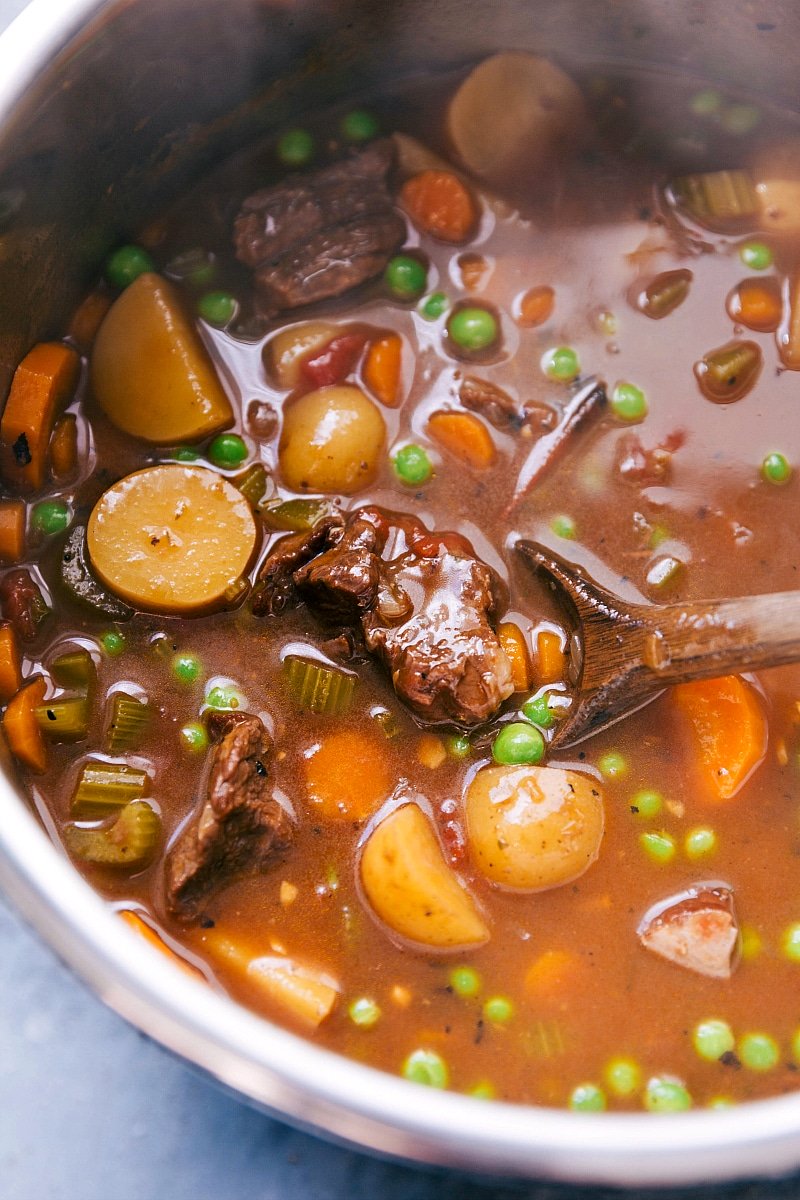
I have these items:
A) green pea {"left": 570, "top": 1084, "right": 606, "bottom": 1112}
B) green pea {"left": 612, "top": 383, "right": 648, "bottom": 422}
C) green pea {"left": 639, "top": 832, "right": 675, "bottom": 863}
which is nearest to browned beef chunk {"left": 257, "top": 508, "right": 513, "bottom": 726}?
green pea {"left": 639, "top": 832, "right": 675, "bottom": 863}

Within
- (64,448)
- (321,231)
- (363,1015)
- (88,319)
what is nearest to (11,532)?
(64,448)

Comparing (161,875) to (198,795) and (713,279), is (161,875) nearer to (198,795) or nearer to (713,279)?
(198,795)

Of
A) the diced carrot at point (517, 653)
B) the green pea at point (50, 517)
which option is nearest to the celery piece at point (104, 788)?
the green pea at point (50, 517)

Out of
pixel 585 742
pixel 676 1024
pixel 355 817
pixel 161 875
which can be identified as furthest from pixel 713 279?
pixel 161 875

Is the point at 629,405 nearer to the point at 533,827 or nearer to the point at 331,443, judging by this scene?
the point at 331,443

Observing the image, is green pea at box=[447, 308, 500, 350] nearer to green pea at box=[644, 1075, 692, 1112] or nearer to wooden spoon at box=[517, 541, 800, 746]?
wooden spoon at box=[517, 541, 800, 746]

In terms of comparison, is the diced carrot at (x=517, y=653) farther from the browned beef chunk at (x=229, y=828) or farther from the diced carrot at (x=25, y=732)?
the diced carrot at (x=25, y=732)
